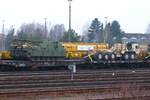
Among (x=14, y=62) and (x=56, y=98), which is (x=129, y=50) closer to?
(x=14, y=62)

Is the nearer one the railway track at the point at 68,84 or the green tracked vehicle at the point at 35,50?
the railway track at the point at 68,84

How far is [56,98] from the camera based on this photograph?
1220 cm

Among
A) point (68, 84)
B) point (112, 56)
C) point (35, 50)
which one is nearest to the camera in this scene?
point (68, 84)

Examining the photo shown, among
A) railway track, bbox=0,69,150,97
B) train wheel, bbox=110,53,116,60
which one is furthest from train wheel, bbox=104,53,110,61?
railway track, bbox=0,69,150,97

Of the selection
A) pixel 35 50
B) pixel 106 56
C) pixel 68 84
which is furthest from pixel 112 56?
pixel 68 84

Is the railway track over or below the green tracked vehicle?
below

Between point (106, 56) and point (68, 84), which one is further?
point (106, 56)

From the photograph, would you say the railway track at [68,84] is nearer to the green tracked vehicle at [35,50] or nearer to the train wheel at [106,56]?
the green tracked vehicle at [35,50]

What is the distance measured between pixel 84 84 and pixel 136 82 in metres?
3.82

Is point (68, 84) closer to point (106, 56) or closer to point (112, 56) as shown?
point (106, 56)

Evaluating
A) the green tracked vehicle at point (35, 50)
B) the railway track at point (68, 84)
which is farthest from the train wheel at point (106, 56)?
the railway track at point (68, 84)

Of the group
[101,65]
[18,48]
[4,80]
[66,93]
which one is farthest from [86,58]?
[66,93]

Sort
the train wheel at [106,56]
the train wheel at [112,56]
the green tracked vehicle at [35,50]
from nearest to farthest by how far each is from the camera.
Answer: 1. the green tracked vehicle at [35,50]
2. the train wheel at [106,56]
3. the train wheel at [112,56]

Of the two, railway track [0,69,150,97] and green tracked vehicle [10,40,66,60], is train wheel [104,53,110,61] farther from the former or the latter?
railway track [0,69,150,97]
